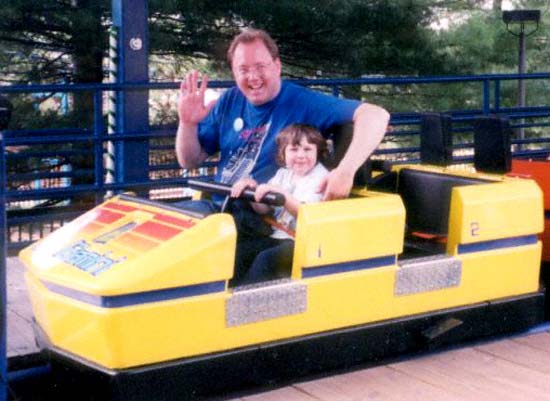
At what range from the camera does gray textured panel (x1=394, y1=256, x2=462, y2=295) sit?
340 centimetres

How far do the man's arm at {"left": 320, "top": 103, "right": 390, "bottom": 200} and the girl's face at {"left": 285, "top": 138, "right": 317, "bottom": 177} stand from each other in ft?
0.25

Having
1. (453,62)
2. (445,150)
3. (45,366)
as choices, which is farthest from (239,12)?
(45,366)

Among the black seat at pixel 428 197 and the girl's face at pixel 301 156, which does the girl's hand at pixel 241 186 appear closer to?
the girl's face at pixel 301 156

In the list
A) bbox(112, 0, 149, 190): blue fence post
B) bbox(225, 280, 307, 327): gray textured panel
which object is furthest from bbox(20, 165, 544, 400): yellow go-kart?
bbox(112, 0, 149, 190): blue fence post

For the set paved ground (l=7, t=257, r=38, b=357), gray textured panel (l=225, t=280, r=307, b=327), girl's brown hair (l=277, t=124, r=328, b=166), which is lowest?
paved ground (l=7, t=257, r=38, b=357)

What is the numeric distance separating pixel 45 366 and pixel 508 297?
65.1 inches

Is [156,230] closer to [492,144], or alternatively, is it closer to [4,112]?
[4,112]

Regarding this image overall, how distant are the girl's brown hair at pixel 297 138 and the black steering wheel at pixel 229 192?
9.1 inches

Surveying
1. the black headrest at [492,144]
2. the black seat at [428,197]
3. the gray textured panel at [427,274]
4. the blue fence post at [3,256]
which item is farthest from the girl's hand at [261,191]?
the black headrest at [492,144]

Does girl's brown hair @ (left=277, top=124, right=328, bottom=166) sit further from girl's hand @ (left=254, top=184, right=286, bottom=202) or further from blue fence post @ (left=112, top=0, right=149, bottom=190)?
blue fence post @ (left=112, top=0, right=149, bottom=190)

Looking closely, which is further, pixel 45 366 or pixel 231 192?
pixel 45 366

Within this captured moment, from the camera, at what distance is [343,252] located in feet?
10.5

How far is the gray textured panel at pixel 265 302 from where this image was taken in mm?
2980

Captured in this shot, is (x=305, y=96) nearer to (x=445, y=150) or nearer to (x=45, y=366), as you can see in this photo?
(x=445, y=150)
